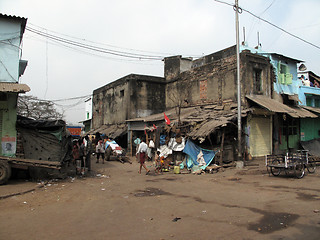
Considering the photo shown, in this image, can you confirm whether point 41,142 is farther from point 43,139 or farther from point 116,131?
point 116,131

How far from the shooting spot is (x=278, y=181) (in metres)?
10.4

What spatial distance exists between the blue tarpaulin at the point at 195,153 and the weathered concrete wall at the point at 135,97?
10.5 metres

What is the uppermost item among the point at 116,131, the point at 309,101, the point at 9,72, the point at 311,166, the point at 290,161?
the point at 309,101

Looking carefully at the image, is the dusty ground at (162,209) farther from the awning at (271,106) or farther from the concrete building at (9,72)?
the awning at (271,106)

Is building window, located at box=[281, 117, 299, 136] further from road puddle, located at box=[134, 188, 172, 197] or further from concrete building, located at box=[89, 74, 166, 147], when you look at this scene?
road puddle, located at box=[134, 188, 172, 197]

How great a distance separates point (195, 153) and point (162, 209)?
778 cm

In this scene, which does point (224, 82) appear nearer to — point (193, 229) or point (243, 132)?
point (243, 132)

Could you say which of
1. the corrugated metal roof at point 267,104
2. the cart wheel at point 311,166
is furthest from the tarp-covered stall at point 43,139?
the cart wheel at point 311,166

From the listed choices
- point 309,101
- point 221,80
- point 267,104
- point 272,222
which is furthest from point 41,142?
point 309,101

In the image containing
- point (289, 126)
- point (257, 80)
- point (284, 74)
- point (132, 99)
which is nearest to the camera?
point (257, 80)

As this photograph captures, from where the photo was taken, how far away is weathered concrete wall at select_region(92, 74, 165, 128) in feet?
77.7

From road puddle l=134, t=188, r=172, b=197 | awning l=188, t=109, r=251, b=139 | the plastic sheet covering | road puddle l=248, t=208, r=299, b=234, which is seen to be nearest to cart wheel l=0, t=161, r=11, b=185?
road puddle l=134, t=188, r=172, b=197

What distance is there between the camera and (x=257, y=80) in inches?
691

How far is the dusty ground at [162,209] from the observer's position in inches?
191
